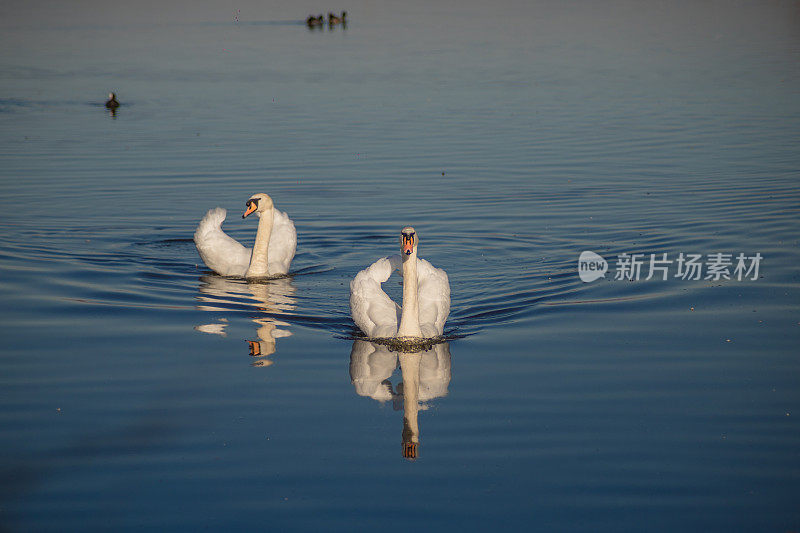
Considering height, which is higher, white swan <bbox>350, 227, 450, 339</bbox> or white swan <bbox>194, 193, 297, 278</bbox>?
white swan <bbox>194, 193, 297, 278</bbox>

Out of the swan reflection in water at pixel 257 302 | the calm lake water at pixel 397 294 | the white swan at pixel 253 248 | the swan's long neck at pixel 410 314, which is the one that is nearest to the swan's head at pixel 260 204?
the white swan at pixel 253 248

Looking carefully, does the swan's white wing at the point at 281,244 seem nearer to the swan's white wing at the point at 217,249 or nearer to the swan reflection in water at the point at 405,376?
the swan's white wing at the point at 217,249

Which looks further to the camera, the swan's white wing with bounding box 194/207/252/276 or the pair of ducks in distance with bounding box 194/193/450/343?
the swan's white wing with bounding box 194/207/252/276

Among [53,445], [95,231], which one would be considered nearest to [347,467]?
[53,445]

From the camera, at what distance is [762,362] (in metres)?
10.5

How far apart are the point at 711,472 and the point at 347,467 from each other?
9.44 feet

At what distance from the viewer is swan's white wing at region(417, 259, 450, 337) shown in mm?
11617

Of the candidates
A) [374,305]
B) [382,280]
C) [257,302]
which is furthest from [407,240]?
[257,302]

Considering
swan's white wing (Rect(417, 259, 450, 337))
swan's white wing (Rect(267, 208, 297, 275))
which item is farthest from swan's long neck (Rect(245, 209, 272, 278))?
swan's white wing (Rect(417, 259, 450, 337))

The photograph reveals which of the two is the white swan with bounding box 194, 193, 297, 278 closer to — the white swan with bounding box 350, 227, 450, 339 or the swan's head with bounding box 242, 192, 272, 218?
the swan's head with bounding box 242, 192, 272, 218

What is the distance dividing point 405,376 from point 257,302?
12.2 feet

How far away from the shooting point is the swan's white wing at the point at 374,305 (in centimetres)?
1156

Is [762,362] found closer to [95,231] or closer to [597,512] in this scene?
[597,512]

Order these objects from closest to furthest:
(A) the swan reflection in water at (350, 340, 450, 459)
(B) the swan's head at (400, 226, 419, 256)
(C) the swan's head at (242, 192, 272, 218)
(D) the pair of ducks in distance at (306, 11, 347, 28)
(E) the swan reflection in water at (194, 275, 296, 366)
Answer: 1. (A) the swan reflection in water at (350, 340, 450, 459)
2. (B) the swan's head at (400, 226, 419, 256)
3. (E) the swan reflection in water at (194, 275, 296, 366)
4. (C) the swan's head at (242, 192, 272, 218)
5. (D) the pair of ducks in distance at (306, 11, 347, 28)
